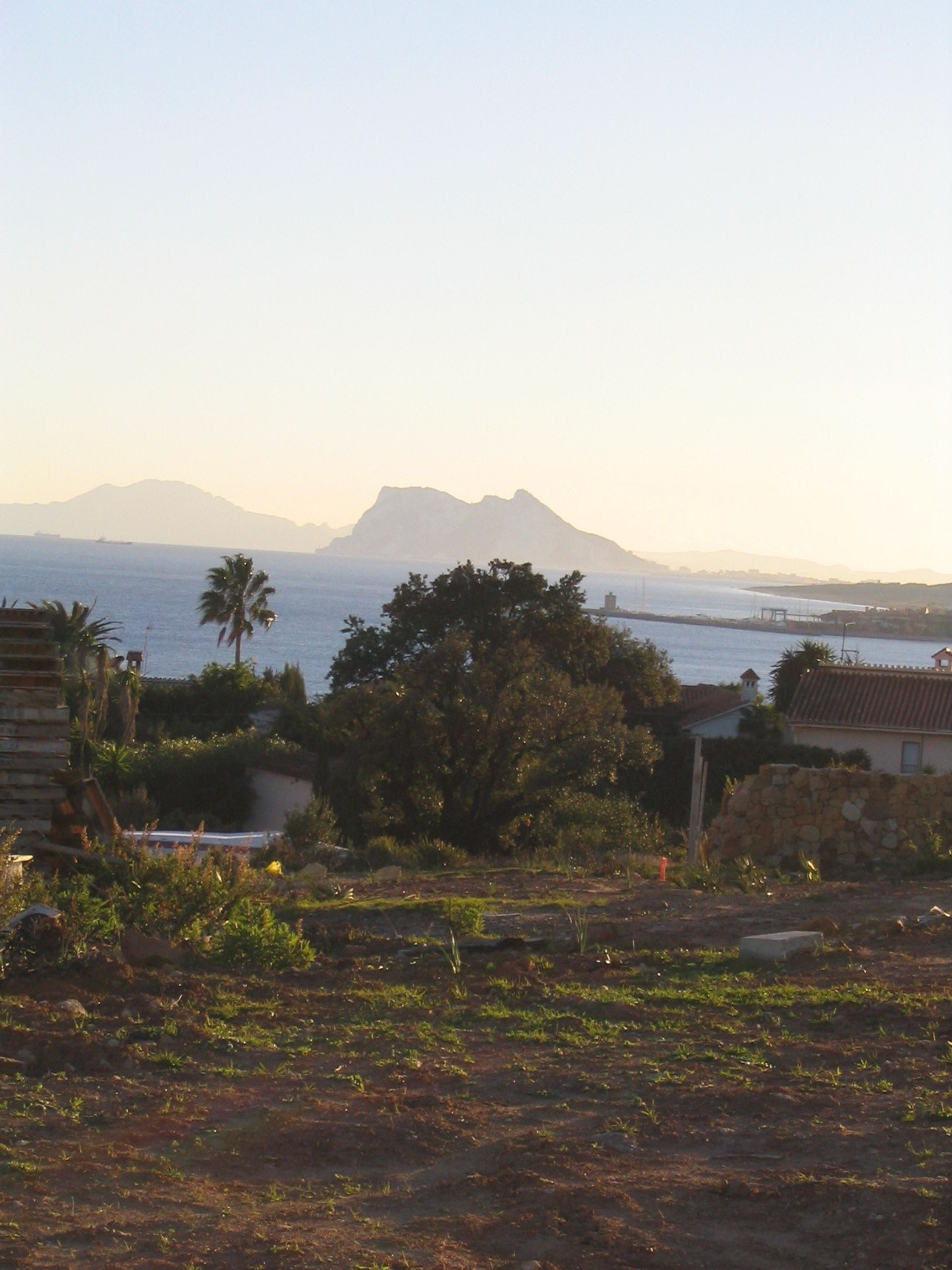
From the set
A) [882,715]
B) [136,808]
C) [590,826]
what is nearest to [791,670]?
[882,715]

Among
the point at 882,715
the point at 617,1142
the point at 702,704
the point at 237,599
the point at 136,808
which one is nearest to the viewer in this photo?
the point at 617,1142

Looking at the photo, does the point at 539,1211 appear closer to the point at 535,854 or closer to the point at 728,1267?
the point at 728,1267

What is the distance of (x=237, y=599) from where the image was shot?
73.5 m

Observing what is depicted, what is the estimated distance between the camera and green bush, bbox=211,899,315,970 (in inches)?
336

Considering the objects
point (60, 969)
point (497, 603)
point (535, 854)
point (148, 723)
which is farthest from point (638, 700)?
point (60, 969)

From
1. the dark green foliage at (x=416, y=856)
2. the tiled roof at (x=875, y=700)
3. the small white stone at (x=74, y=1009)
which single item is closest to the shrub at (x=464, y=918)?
the small white stone at (x=74, y=1009)

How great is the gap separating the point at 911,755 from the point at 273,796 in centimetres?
2261

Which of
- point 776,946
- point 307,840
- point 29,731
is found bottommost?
point 307,840

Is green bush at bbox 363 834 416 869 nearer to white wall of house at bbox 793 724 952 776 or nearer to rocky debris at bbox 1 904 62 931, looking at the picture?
rocky debris at bbox 1 904 62 931

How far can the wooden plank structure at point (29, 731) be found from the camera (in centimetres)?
1184

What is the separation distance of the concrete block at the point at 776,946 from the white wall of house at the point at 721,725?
46746 mm

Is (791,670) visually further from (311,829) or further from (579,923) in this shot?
(579,923)

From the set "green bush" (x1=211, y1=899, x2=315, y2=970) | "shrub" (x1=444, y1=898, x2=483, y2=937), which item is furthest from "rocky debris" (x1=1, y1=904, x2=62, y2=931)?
"shrub" (x1=444, y1=898, x2=483, y2=937)

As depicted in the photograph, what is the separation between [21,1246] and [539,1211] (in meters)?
1.58
